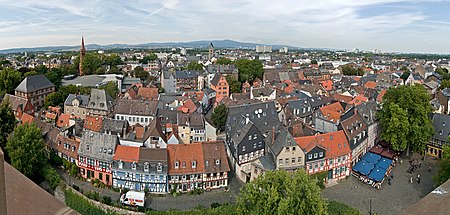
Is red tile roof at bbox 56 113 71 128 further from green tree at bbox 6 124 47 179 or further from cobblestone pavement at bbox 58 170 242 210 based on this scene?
cobblestone pavement at bbox 58 170 242 210

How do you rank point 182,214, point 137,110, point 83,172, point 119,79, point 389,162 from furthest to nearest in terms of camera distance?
point 119,79 < point 137,110 < point 389,162 < point 83,172 < point 182,214

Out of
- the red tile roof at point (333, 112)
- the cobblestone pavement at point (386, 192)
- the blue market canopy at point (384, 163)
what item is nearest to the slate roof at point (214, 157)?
the cobblestone pavement at point (386, 192)

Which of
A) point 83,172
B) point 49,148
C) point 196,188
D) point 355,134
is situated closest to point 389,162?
point 355,134

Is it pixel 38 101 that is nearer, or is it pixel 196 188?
pixel 196 188

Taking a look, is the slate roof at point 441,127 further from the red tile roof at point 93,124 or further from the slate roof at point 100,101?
the slate roof at point 100,101

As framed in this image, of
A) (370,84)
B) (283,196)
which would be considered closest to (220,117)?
(283,196)

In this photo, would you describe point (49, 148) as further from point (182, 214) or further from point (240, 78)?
point (240, 78)

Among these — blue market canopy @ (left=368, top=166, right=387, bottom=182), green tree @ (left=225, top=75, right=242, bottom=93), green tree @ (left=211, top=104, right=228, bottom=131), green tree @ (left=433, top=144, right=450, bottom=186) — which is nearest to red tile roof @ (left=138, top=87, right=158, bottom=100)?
green tree @ (left=225, top=75, right=242, bottom=93)
